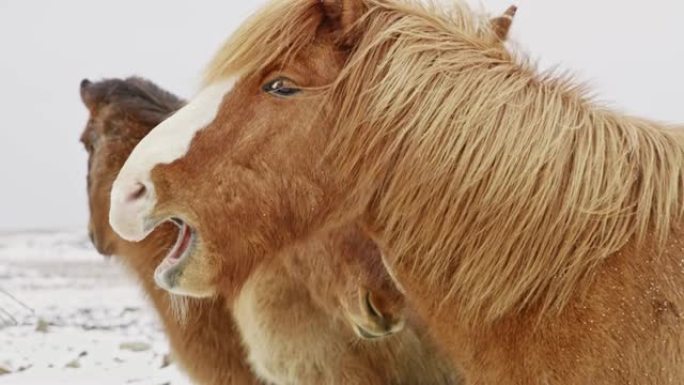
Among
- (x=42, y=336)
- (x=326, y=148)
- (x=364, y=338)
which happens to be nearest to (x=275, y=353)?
(x=364, y=338)

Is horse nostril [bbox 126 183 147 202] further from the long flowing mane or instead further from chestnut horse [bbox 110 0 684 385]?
the long flowing mane

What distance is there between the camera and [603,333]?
2.04 metres

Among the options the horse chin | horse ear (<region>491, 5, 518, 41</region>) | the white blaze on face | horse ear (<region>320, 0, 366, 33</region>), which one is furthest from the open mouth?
horse ear (<region>491, 5, 518, 41</region>)

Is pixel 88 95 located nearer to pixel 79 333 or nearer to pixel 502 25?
pixel 502 25


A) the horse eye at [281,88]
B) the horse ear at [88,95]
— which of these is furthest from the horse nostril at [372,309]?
the horse ear at [88,95]

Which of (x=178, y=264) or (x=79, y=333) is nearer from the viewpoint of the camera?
(x=178, y=264)

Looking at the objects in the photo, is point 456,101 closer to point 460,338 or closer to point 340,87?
point 340,87

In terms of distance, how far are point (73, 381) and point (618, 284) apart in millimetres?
7914

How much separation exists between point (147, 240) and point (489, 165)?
3772 mm

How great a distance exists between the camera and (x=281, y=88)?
245 cm

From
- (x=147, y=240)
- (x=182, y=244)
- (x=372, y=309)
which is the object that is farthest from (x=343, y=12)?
(x=147, y=240)

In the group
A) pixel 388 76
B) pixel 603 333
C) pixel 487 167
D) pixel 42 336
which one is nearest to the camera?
pixel 603 333

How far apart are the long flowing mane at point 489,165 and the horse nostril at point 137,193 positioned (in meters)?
0.61

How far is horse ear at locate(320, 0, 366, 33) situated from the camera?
2.48 meters
